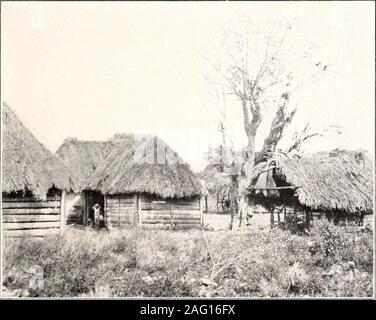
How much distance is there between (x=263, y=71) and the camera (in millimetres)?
6785

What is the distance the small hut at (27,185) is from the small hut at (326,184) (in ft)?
12.8

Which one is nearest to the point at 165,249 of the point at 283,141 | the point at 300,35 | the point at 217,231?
the point at 217,231

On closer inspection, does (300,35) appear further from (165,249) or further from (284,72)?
(165,249)

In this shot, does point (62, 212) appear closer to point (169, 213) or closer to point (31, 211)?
point (31, 211)

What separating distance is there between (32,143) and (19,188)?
75 cm

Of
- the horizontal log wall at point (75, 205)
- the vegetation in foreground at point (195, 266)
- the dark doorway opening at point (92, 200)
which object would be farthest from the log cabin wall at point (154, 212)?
the horizontal log wall at point (75, 205)

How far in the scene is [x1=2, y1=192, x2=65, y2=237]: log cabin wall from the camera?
6246mm

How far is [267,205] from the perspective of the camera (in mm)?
10070

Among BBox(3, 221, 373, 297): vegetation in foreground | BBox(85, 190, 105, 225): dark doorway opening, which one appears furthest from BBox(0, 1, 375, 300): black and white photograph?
BBox(85, 190, 105, 225): dark doorway opening

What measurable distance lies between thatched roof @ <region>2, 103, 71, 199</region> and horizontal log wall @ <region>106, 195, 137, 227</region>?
1606 mm

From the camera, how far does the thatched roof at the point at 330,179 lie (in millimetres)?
7148

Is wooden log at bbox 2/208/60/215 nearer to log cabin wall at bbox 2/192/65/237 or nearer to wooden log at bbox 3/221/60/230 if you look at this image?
log cabin wall at bbox 2/192/65/237

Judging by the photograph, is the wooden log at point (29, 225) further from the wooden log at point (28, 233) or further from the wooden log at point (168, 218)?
the wooden log at point (168, 218)
